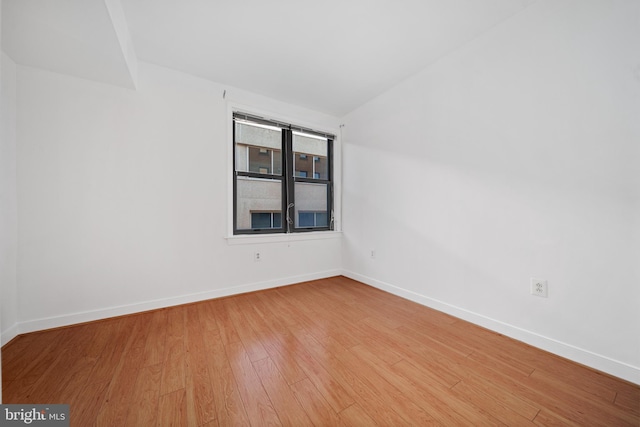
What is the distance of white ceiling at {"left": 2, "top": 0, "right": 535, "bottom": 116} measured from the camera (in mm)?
1641

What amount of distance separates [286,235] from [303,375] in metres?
1.93

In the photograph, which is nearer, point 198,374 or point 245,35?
point 198,374

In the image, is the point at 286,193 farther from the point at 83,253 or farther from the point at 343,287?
the point at 83,253

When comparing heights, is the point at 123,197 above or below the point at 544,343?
above

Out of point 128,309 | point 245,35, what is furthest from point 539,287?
point 128,309

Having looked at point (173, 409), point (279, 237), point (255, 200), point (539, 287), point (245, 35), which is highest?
point (245, 35)

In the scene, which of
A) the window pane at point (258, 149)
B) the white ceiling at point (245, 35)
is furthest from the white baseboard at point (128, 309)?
the white ceiling at point (245, 35)

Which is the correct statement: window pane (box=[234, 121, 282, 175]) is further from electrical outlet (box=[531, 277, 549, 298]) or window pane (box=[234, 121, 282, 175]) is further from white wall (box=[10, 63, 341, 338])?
electrical outlet (box=[531, 277, 549, 298])

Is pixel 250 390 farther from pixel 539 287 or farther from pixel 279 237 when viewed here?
pixel 539 287

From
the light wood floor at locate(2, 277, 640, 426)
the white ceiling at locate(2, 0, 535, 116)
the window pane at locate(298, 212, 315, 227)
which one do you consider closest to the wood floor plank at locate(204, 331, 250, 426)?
the light wood floor at locate(2, 277, 640, 426)

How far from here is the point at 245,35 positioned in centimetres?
211

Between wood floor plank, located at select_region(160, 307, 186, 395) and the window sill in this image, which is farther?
the window sill
